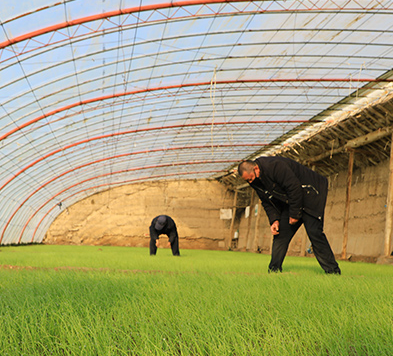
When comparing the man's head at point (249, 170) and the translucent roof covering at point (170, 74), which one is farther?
the translucent roof covering at point (170, 74)

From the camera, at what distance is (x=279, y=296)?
9.26 feet

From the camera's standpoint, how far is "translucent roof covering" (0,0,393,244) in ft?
28.4

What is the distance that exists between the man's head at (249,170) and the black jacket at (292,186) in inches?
2.6

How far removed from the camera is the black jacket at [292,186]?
4.71 m

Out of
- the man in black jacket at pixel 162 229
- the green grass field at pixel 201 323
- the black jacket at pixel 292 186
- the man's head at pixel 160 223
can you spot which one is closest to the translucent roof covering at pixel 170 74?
the man in black jacket at pixel 162 229

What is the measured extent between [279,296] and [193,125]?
45.3 ft

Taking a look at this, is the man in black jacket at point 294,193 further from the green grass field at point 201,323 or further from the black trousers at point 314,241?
the green grass field at point 201,323

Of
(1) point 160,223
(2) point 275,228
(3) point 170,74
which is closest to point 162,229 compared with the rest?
(1) point 160,223

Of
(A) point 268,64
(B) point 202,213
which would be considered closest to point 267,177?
(A) point 268,64

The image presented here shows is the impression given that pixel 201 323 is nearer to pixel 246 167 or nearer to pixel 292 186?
pixel 246 167

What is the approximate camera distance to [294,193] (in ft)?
15.4

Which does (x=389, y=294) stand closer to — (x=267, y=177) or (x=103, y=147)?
(x=267, y=177)

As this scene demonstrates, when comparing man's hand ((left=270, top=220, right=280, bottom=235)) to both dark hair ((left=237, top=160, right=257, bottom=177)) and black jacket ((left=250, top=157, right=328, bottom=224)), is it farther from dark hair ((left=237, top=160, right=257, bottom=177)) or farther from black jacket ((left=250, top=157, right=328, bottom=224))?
dark hair ((left=237, top=160, right=257, bottom=177))

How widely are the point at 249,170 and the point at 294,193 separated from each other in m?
0.56
